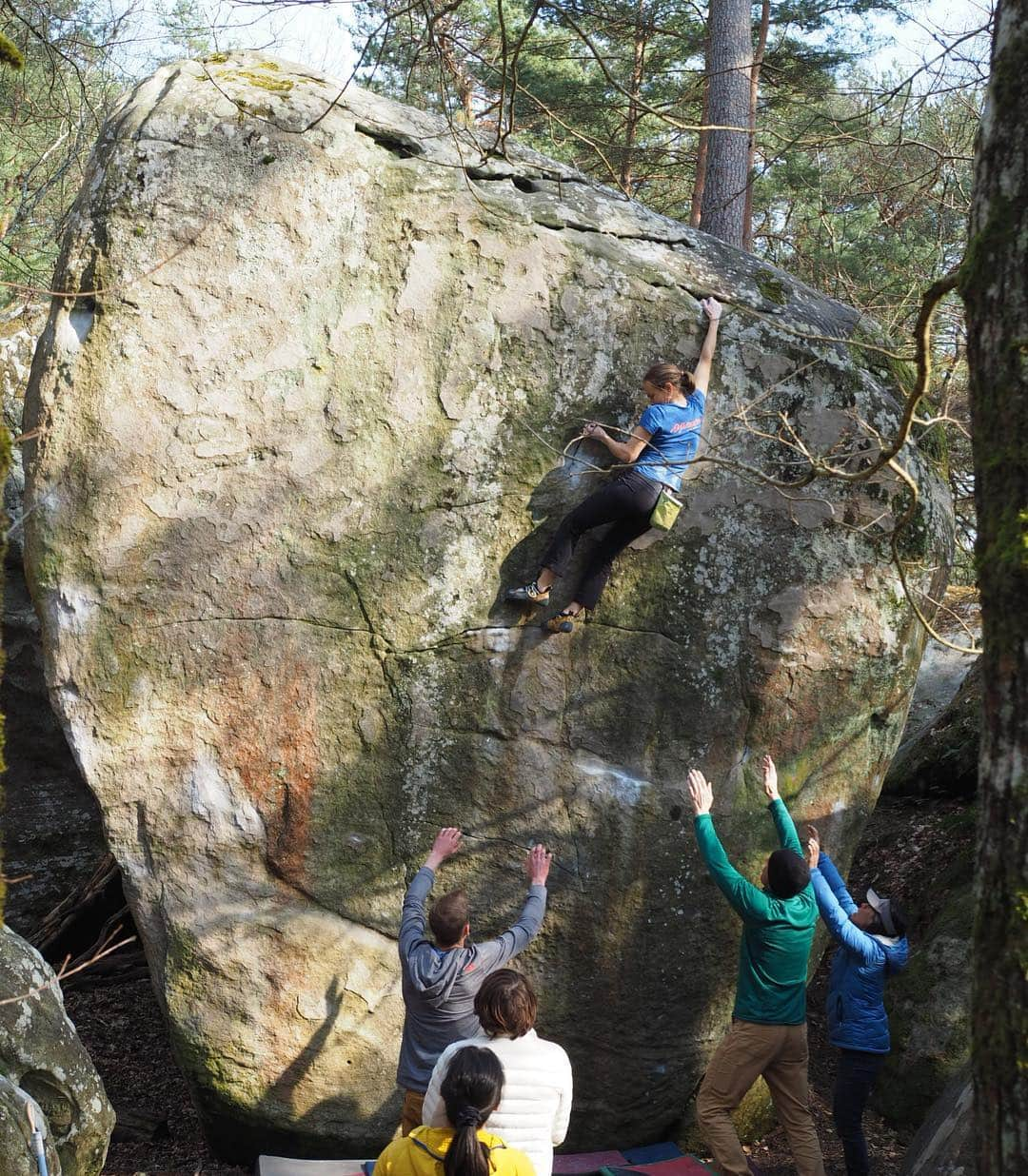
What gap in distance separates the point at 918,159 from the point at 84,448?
30.8 ft

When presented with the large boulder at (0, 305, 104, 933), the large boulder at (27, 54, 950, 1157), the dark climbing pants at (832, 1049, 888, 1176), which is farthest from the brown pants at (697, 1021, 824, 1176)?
the large boulder at (0, 305, 104, 933)

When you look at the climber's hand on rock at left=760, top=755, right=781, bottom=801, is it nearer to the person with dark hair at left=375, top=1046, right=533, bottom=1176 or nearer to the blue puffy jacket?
the blue puffy jacket

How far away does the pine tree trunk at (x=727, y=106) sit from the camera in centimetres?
1062

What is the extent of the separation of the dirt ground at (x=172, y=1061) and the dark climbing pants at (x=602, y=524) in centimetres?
317

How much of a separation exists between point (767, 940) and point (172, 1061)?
12.5 feet

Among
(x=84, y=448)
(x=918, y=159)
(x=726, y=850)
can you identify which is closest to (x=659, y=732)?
(x=726, y=850)

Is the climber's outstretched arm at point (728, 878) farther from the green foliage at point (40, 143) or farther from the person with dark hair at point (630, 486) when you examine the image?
the green foliage at point (40, 143)

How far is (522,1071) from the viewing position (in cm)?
355

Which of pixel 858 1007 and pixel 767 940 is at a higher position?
pixel 767 940

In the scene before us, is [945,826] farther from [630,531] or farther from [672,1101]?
[630,531]

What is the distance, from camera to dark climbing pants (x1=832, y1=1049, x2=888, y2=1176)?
5133 millimetres

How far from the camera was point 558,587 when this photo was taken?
18.4 feet

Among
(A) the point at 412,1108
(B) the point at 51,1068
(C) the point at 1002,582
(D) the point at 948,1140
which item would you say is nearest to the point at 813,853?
(D) the point at 948,1140

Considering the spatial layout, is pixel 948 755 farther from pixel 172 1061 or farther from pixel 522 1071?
pixel 172 1061
